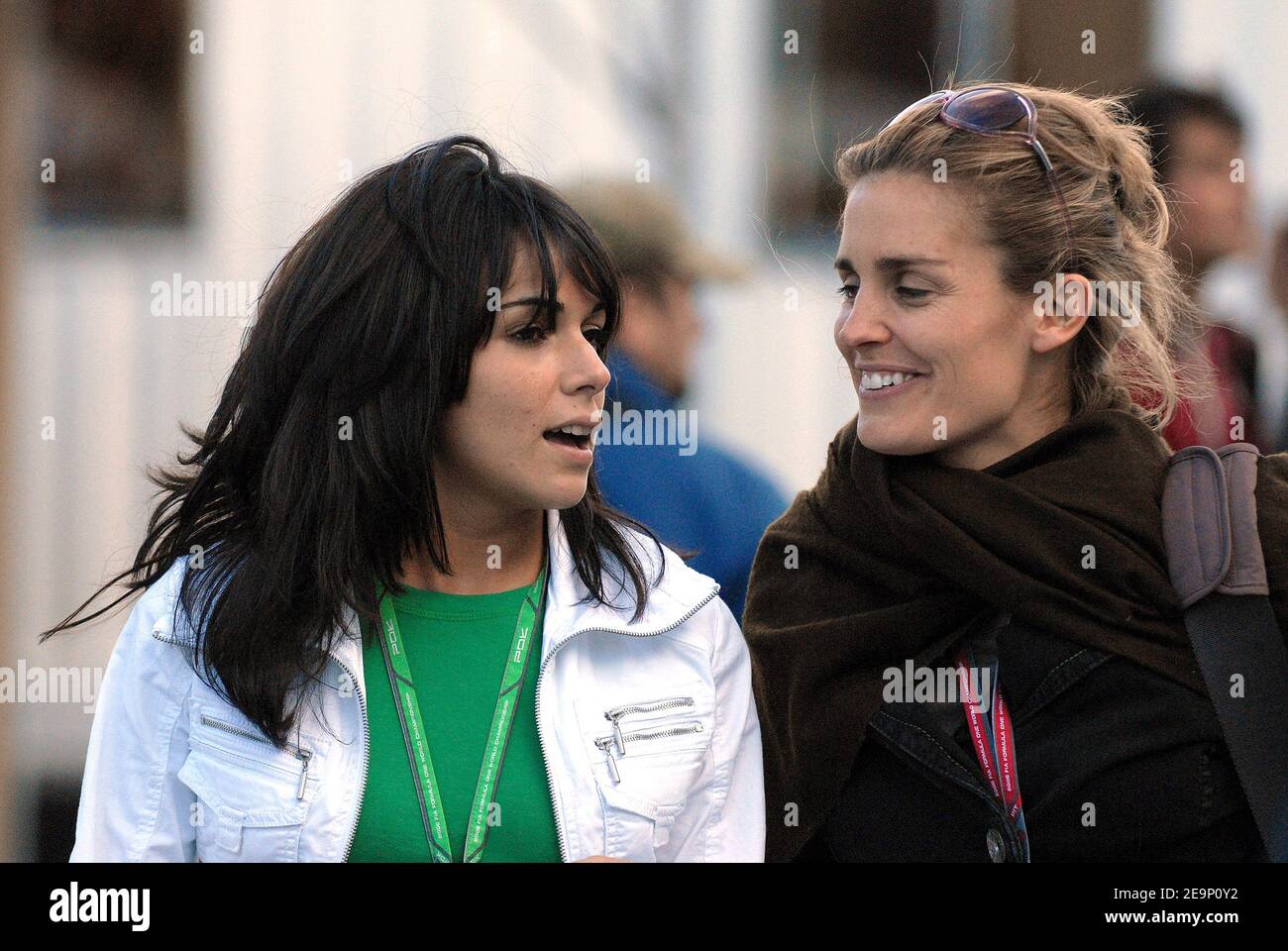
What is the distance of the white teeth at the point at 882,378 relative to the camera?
6.75ft

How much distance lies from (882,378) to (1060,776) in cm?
59

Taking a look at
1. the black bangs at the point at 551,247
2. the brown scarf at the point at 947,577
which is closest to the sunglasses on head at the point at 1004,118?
the brown scarf at the point at 947,577

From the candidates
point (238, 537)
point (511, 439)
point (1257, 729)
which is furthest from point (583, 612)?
point (1257, 729)

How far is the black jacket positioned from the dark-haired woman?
0.19 meters

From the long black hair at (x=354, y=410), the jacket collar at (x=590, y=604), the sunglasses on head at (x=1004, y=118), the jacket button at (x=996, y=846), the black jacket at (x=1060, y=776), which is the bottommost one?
the jacket button at (x=996, y=846)

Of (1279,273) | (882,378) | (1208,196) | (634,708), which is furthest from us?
(1279,273)

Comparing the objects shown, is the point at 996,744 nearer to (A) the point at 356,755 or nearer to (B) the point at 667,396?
(A) the point at 356,755

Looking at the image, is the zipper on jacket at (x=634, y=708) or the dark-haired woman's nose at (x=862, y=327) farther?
the dark-haired woman's nose at (x=862, y=327)

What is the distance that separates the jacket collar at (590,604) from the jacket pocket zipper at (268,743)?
0.41 feet

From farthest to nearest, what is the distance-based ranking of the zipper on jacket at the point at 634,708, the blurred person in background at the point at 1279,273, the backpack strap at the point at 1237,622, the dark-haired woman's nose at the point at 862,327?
1. the blurred person in background at the point at 1279,273
2. the dark-haired woman's nose at the point at 862,327
3. the zipper on jacket at the point at 634,708
4. the backpack strap at the point at 1237,622

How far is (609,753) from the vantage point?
1925 millimetres

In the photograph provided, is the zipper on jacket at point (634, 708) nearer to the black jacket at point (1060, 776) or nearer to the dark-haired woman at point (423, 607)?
the dark-haired woman at point (423, 607)

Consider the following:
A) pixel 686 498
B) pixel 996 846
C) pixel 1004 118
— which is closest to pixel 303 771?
pixel 996 846

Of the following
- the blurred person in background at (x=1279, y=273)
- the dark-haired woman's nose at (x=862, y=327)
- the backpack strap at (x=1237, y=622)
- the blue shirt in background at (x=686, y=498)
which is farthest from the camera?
the blurred person in background at (x=1279, y=273)
